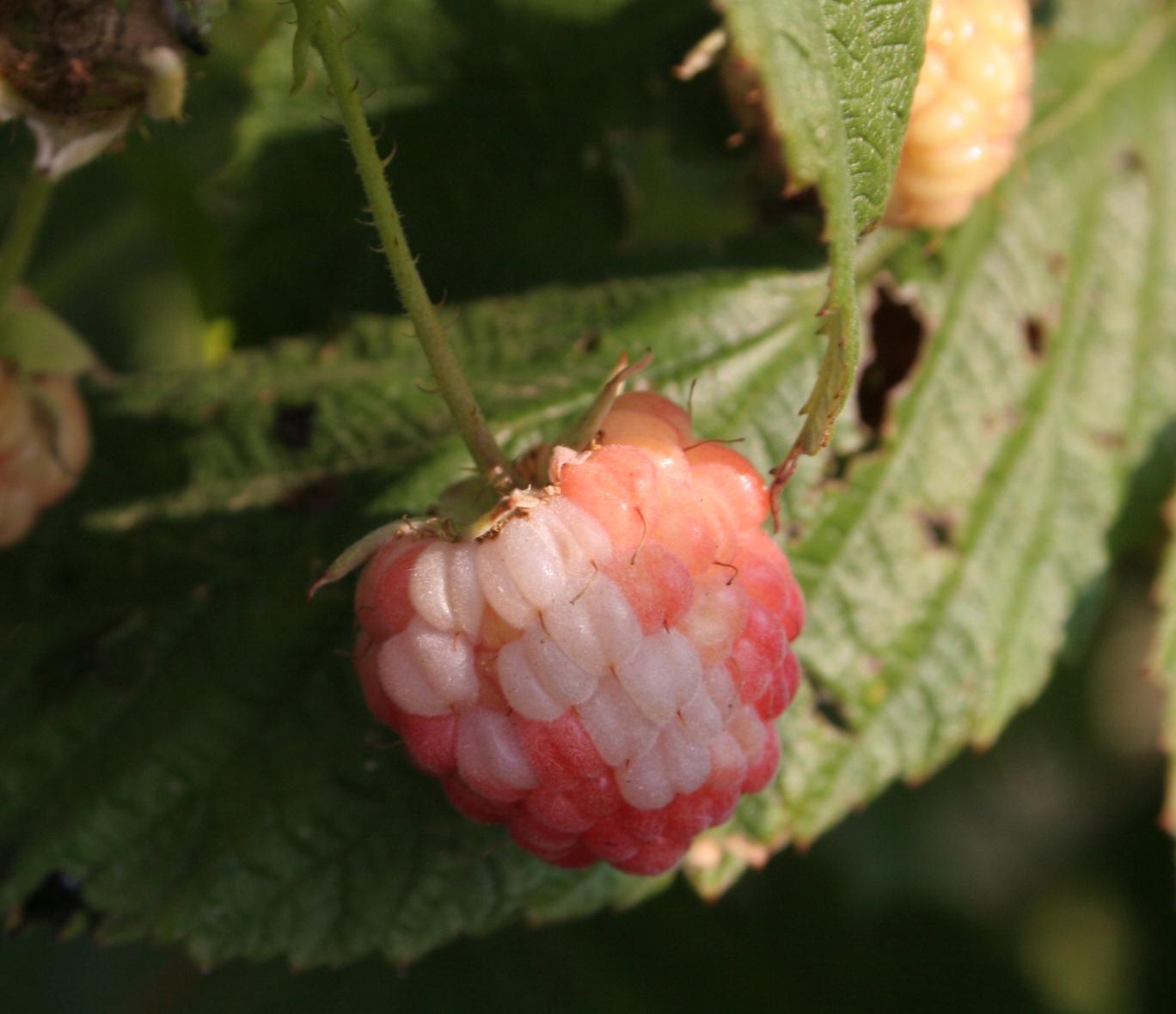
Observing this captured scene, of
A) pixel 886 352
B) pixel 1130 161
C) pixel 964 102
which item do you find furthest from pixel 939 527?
pixel 1130 161

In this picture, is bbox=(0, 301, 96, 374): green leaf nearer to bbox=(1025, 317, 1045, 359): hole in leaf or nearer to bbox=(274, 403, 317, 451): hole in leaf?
bbox=(274, 403, 317, 451): hole in leaf

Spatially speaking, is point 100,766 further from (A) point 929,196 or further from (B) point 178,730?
(A) point 929,196

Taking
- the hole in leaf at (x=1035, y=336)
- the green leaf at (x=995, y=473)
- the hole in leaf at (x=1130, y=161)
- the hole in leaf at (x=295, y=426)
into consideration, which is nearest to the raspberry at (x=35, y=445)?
the hole in leaf at (x=295, y=426)

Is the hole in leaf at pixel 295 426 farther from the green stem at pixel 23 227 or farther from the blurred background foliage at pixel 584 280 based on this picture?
the green stem at pixel 23 227

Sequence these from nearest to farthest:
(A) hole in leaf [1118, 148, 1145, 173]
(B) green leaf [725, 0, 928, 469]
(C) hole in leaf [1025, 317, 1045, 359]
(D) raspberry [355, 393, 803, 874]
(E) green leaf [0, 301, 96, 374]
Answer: (B) green leaf [725, 0, 928, 469] < (D) raspberry [355, 393, 803, 874] < (E) green leaf [0, 301, 96, 374] < (C) hole in leaf [1025, 317, 1045, 359] < (A) hole in leaf [1118, 148, 1145, 173]

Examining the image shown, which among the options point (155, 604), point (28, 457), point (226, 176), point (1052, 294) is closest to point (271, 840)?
point (155, 604)

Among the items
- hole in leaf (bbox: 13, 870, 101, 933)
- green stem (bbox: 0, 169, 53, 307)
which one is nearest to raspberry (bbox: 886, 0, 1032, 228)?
green stem (bbox: 0, 169, 53, 307)

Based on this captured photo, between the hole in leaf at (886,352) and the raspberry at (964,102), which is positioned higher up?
the raspberry at (964,102)
